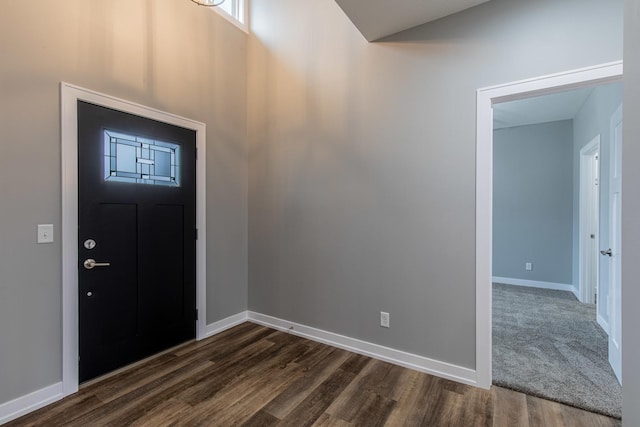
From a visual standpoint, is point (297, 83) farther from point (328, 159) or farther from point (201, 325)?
point (201, 325)

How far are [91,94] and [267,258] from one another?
7.16 feet

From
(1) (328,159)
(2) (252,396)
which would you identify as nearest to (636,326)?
(2) (252,396)

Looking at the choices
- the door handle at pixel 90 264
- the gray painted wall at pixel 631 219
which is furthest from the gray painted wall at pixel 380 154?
the door handle at pixel 90 264

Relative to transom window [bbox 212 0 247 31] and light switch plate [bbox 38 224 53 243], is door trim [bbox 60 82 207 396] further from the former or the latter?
transom window [bbox 212 0 247 31]

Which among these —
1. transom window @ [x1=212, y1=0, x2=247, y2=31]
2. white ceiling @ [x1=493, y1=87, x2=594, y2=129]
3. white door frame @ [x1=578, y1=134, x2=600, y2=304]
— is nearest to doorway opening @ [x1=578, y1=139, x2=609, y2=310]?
white door frame @ [x1=578, y1=134, x2=600, y2=304]

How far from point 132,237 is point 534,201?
6116 millimetres

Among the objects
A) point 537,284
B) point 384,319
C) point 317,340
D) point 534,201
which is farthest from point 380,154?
point 537,284

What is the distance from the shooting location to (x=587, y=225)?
4.48 metres

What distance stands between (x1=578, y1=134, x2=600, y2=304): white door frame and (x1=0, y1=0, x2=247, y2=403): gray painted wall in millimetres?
5500

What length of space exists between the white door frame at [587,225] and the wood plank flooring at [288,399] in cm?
331

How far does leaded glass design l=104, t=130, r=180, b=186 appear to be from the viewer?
2371mm

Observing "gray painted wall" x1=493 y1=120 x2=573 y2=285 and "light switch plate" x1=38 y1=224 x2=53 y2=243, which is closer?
"light switch plate" x1=38 y1=224 x2=53 y2=243

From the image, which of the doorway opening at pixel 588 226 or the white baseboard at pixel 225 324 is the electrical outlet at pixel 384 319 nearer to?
the white baseboard at pixel 225 324

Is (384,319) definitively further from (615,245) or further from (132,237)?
(132,237)
